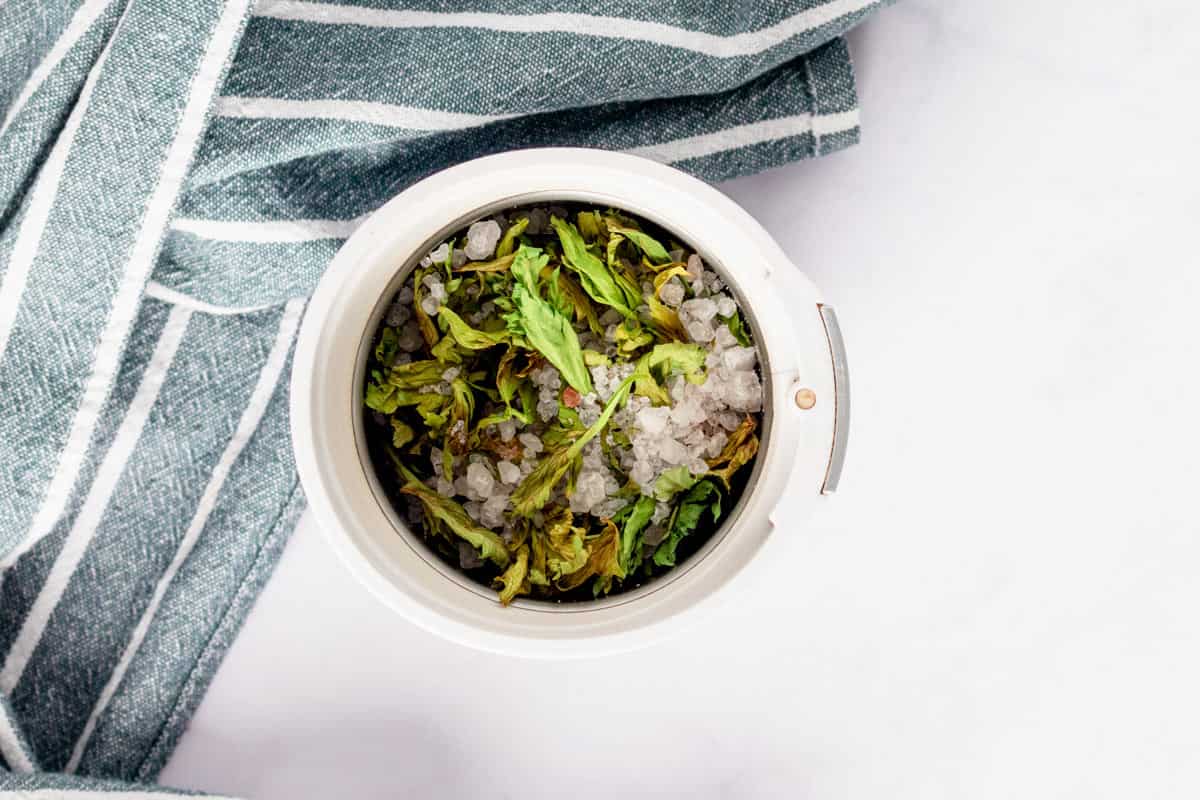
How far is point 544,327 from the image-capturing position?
56 cm

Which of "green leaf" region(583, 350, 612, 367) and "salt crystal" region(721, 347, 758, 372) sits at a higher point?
"salt crystal" region(721, 347, 758, 372)

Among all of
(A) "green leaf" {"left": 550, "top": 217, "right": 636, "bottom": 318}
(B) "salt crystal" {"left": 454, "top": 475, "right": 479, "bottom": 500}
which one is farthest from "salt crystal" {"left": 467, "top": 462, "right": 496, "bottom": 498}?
(A) "green leaf" {"left": 550, "top": 217, "right": 636, "bottom": 318}

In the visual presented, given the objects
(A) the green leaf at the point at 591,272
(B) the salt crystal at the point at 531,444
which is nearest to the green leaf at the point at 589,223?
(A) the green leaf at the point at 591,272

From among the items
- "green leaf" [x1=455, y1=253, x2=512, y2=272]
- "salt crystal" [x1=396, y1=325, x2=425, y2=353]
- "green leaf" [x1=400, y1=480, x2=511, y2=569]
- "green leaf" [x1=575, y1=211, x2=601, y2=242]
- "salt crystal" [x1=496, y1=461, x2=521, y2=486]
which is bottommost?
"green leaf" [x1=400, y1=480, x2=511, y2=569]

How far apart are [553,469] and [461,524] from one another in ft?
0.18

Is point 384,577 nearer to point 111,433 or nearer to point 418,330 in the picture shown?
point 418,330

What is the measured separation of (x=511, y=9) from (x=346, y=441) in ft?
0.87

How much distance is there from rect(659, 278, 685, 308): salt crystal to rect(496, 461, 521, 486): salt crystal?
0.39ft

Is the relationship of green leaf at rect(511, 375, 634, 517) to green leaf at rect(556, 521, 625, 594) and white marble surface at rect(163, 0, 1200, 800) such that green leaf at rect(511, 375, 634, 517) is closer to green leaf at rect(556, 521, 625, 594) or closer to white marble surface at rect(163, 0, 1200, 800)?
green leaf at rect(556, 521, 625, 594)

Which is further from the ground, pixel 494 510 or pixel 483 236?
pixel 483 236

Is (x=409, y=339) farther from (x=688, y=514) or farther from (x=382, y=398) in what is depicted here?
(x=688, y=514)

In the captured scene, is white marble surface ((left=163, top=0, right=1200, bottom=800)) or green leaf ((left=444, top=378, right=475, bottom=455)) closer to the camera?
green leaf ((left=444, top=378, right=475, bottom=455))

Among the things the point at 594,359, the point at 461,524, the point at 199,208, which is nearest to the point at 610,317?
the point at 594,359

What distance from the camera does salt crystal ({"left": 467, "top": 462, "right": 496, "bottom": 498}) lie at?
57 centimetres
